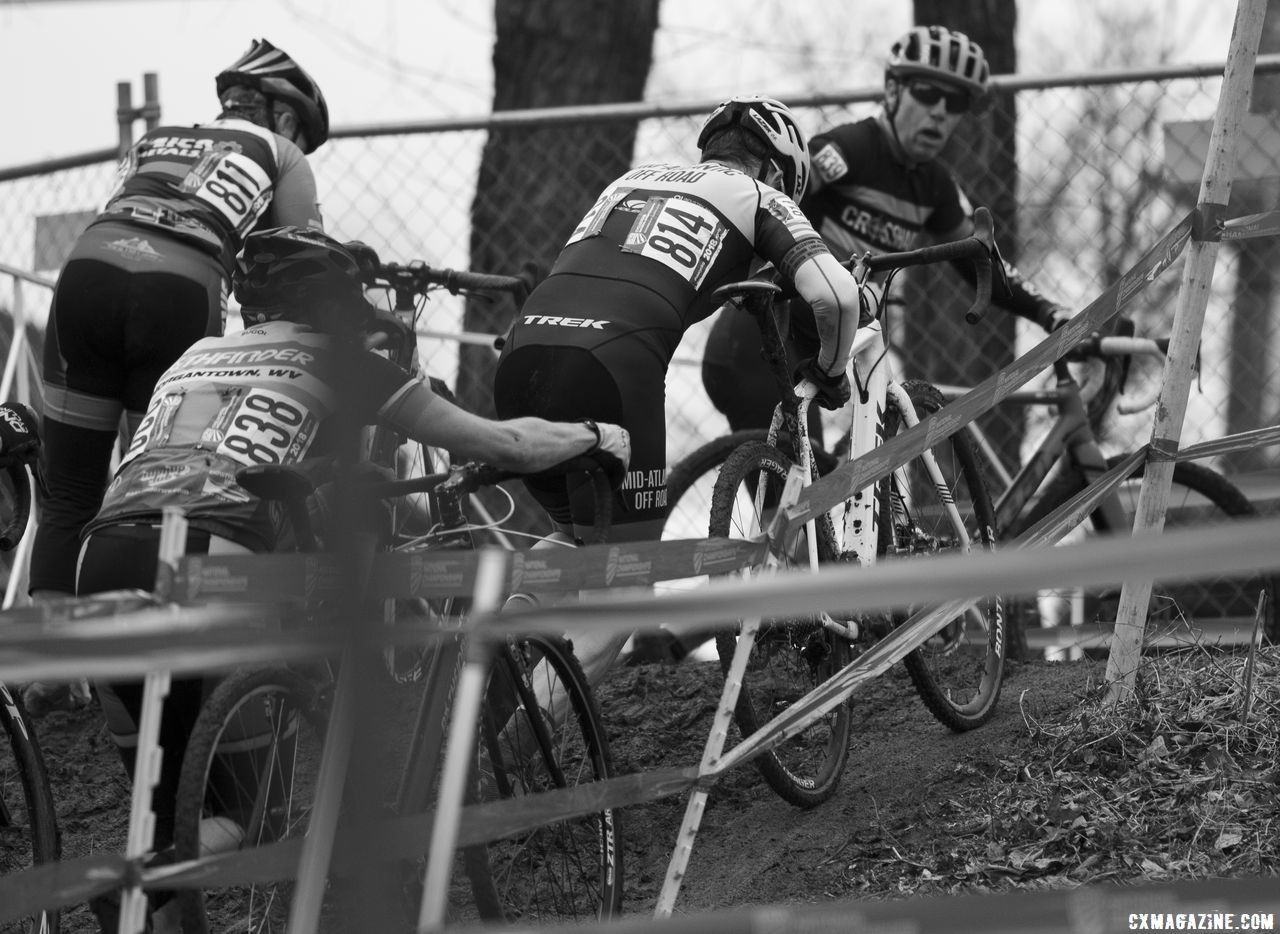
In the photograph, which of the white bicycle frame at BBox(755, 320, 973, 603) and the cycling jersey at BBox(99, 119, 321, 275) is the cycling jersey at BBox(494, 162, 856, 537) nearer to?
the white bicycle frame at BBox(755, 320, 973, 603)

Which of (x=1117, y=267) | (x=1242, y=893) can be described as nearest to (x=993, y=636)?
(x=1242, y=893)

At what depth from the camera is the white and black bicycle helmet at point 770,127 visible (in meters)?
4.54

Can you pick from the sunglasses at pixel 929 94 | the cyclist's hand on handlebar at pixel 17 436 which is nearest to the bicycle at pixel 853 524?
the sunglasses at pixel 929 94

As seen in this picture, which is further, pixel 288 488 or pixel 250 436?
pixel 250 436

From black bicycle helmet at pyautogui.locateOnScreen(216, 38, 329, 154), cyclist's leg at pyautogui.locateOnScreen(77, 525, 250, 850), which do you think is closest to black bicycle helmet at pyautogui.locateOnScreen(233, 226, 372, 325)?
cyclist's leg at pyautogui.locateOnScreen(77, 525, 250, 850)

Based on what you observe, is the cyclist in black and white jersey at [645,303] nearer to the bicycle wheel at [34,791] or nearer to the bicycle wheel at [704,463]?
the bicycle wheel at [704,463]

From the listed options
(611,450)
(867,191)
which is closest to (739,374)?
(867,191)

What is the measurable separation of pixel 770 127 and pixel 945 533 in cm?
130

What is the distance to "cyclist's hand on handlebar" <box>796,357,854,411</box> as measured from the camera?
435cm

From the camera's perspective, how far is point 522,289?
5.08m

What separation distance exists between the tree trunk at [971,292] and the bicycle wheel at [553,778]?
347cm

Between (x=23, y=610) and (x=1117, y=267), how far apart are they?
7.93m

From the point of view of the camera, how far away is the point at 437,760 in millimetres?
3301

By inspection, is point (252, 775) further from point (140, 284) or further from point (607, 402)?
point (140, 284)
